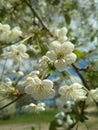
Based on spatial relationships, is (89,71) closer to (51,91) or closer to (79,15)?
(51,91)

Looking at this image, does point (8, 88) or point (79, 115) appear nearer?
point (8, 88)

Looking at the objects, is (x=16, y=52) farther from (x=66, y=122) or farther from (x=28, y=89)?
(x=66, y=122)

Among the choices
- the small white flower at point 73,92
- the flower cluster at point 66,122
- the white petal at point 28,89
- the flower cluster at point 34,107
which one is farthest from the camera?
the flower cluster at point 66,122

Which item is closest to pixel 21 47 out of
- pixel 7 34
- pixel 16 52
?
pixel 16 52

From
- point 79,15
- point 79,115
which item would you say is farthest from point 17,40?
point 79,15

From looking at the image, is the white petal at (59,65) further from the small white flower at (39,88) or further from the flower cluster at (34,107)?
the flower cluster at (34,107)

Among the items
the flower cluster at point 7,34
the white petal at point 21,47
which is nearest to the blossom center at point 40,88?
the white petal at point 21,47
